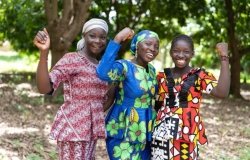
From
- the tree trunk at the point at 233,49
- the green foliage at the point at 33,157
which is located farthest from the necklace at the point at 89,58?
the tree trunk at the point at 233,49

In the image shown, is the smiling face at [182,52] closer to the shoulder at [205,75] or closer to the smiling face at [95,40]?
the shoulder at [205,75]

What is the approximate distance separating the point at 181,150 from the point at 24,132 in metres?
3.86

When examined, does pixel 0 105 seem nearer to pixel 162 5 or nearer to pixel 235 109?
pixel 235 109

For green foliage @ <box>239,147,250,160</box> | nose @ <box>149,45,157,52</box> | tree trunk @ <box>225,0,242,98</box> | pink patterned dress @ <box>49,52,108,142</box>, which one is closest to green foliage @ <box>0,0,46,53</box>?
tree trunk @ <box>225,0,242,98</box>

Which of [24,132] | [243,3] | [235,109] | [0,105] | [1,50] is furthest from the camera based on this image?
[1,50]

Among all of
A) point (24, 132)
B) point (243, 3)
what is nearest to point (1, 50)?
point (243, 3)

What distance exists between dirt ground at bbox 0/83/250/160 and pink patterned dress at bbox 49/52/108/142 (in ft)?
7.23

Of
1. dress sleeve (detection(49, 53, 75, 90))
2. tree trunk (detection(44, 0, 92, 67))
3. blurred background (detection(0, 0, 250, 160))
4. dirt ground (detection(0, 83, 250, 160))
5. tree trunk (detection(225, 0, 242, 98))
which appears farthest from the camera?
tree trunk (detection(225, 0, 242, 98))

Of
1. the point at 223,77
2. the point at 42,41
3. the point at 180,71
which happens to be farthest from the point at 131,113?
the point at 42,41

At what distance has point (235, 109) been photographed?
11.6 meters

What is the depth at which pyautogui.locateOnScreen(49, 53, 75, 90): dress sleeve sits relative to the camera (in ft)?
10.3

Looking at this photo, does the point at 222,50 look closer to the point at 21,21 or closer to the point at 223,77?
the point at 223,77

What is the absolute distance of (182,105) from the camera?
10.7 feet

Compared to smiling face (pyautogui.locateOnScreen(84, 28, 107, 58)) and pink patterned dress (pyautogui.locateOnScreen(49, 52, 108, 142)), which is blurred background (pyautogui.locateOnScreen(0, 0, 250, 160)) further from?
smiling face (pyautogui.locateOnScreen(84, 28, 107, 58))
